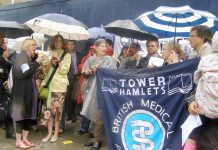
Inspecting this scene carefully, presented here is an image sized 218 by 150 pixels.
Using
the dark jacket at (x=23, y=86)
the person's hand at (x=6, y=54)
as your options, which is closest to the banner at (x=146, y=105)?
the dark jacket at (x=23, y=86)

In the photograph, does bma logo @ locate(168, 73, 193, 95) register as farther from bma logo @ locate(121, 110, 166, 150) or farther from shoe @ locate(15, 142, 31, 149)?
shoe @ locate(15, 142, 31, 149)

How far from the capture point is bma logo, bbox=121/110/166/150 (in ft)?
14.3

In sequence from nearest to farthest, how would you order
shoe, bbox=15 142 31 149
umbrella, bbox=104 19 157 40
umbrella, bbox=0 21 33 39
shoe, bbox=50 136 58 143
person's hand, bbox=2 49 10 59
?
shoe, bbox=15 142 31 149, shoe, bbox=50 136 58 143, umbrella, bbox=104 19 157 40, person's hand, bbox=2 49 10 59, umbrella, bbox=0 21 33 39

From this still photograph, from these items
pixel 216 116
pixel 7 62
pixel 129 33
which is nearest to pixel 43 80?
pixel 7 62

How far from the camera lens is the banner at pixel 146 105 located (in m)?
4.17

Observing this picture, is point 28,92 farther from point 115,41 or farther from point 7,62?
point 115,41

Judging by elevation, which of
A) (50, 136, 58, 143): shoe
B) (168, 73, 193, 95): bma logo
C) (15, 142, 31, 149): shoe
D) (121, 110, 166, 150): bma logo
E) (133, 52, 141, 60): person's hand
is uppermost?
(133, 52, 141, 60): person's hand

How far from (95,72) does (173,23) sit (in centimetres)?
223

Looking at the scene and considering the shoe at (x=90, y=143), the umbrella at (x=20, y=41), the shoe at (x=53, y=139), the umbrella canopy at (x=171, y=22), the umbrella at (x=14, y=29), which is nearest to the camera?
the shoe at (x=90, y=143)

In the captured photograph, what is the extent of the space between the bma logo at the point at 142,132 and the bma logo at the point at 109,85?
0.47m

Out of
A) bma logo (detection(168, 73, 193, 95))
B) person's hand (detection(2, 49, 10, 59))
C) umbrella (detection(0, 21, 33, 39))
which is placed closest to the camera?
bma logo (detection(168, 73, 193, 95))

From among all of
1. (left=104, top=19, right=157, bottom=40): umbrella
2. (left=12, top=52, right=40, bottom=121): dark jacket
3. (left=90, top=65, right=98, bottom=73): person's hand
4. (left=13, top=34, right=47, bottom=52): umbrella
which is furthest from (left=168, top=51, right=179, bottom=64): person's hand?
(left=13, top=34, right=47, bottom=52): umbrella

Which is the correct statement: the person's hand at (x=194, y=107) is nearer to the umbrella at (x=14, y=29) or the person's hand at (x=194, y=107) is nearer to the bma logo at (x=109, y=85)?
the bma logo at (x=109, y=85)

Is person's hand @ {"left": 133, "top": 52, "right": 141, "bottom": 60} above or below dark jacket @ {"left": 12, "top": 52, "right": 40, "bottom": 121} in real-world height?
above
